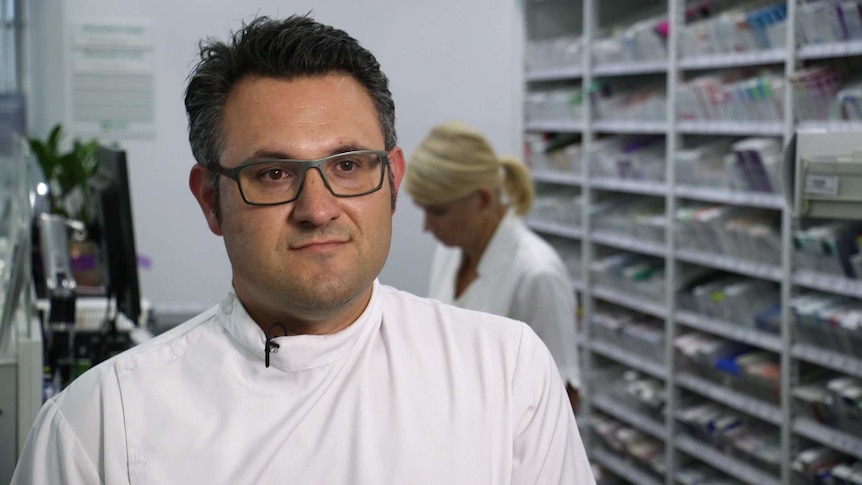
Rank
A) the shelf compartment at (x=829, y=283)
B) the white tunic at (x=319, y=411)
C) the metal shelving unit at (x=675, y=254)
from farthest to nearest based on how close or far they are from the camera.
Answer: the metal shelving unit at (x=675, y=254) < the shelf compartment at (x=829, y=283) < the white tunic at (x=319, y=411)

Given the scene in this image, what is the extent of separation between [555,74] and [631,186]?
33.3 inches

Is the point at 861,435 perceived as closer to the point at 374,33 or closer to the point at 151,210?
the point at 374,33

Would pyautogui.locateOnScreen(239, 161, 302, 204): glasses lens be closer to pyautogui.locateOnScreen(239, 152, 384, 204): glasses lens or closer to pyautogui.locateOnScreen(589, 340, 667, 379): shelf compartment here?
pyautogui.locateOnScreen(239, 152, 384, 204): glasses lens

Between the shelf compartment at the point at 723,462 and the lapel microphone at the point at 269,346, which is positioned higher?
the lapel microphone at the point at 269,346

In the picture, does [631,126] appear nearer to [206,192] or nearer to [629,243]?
[629,243]

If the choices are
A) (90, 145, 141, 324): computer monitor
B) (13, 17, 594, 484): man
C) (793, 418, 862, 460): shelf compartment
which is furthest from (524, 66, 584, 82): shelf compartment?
(13, 17, 594, 484): man

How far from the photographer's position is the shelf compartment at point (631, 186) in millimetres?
4129

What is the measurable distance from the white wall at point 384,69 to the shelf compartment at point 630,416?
186cm

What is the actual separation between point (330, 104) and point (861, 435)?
2.64 m

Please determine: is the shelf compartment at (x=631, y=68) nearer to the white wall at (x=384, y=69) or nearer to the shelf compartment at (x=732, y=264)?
the shelf compartment at (x=732, y=264)

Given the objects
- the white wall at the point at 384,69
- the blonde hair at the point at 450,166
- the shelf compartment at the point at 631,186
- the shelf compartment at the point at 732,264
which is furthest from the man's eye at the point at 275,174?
the shelf compartment at the point at 631,186

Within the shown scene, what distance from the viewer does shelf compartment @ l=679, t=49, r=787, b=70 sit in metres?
3.39

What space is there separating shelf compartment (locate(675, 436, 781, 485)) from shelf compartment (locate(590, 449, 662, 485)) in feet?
0.90

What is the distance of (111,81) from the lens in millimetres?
3578
